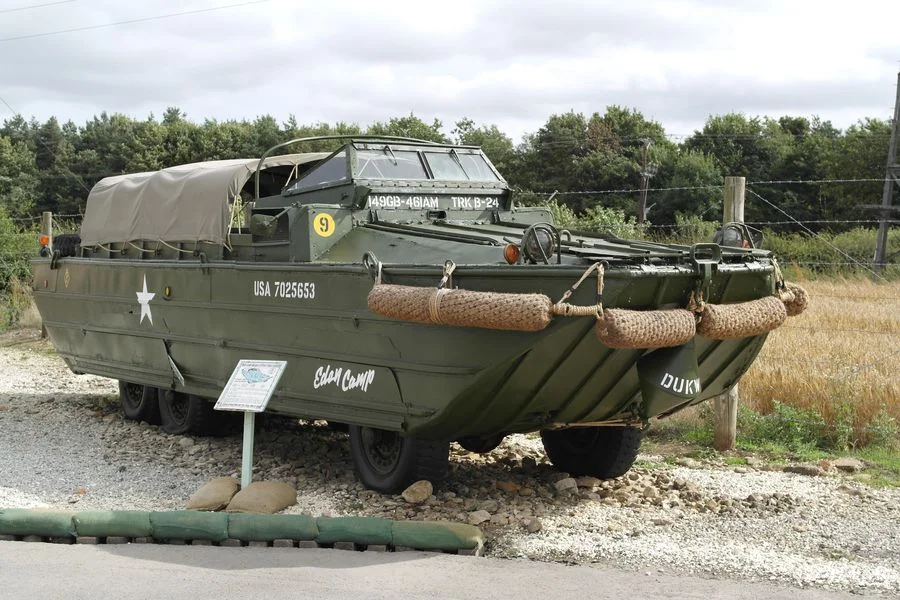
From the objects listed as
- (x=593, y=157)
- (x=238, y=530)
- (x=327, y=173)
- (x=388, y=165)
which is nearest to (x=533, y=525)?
(x=238, y=530)

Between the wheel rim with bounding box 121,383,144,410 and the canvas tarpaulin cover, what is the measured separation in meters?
1.29

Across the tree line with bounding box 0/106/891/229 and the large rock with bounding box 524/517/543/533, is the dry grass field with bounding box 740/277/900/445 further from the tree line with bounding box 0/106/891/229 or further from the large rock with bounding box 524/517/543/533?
the tree line with bounding box 0/106/891/229

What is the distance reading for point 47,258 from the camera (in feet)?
35.4

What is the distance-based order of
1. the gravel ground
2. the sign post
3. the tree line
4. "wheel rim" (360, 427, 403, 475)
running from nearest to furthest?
1. the gravel ground
2. the sign post
3. "wheel rim" (360, 427, 403, 475)
4. the tree line

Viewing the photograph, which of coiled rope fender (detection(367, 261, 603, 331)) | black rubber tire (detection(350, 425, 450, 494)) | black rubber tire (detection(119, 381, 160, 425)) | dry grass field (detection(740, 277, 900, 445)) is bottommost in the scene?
black rubber tire (detection(119, 381, 160, 425))

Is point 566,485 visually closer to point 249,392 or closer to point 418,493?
point 418,493

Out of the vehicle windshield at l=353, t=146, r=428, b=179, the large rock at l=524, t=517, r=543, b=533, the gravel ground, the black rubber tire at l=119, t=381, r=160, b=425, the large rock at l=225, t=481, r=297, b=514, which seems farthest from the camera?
the black rubber tire at l=119, t=381, r=160, b=425

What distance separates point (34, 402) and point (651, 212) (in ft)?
76.1

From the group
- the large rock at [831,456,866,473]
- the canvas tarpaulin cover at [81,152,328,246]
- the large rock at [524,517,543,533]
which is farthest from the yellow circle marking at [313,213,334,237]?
the large rock at [831,456,866,473]

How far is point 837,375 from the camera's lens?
8875mm

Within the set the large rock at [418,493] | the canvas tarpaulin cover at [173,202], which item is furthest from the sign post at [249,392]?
the canvas tarpaulin cover at [173,202]

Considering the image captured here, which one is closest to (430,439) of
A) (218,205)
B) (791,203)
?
(218,205)

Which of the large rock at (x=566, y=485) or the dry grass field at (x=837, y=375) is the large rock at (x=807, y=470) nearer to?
the dry grass field at (x=837, y=375)

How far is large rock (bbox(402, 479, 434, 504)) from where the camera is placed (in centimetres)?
668
